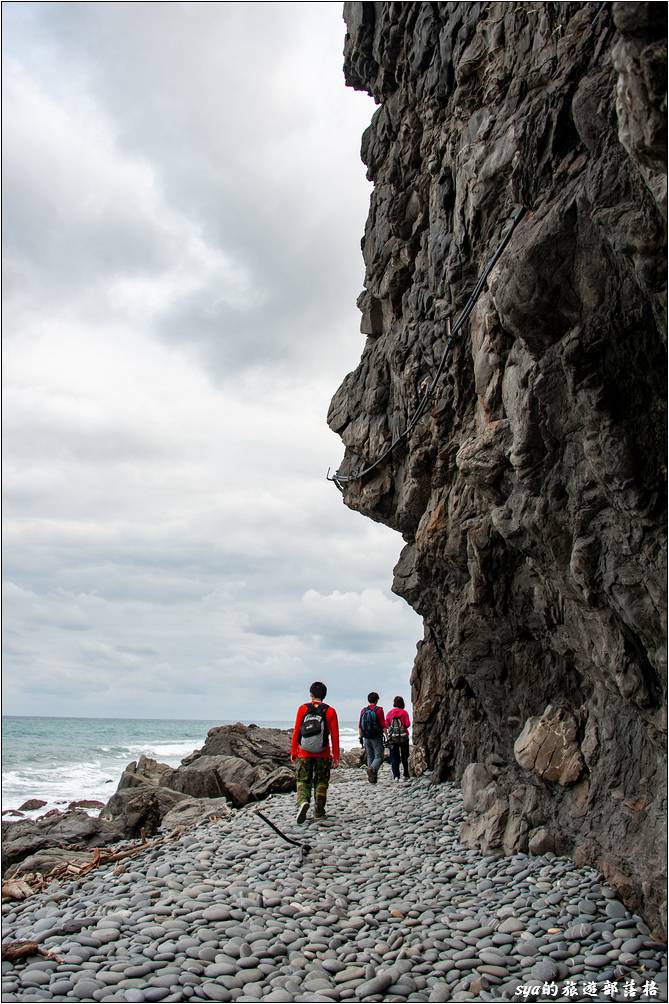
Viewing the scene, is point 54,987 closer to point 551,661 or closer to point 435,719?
point 551,661

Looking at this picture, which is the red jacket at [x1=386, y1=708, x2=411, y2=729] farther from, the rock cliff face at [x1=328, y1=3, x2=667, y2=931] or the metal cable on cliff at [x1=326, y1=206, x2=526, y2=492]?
the metal cable on cliff at [x1=326, y1=206, x2=526, y2=492]

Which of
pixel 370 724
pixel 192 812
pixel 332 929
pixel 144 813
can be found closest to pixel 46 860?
pixel 144 813

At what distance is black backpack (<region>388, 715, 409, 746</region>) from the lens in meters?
18.1

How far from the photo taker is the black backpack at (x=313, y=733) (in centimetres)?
1195

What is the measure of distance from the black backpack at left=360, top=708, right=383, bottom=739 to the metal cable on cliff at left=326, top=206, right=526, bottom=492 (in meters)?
5.91

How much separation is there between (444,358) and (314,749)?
742cm

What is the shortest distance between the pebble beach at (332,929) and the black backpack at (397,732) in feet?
23.7

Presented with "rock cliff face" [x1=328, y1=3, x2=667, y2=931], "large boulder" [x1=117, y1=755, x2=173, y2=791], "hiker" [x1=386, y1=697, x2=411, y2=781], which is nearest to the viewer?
"rock cliff face" [x1=328, y1=3, x2=667, y2=931]

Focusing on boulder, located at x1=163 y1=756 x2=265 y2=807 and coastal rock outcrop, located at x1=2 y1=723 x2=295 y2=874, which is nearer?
coastal rock outcrop, located at x1=2 y1=723 x2=295 y2=874

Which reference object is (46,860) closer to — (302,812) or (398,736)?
(302,812)

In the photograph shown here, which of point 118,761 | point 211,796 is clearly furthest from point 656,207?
point 118,761

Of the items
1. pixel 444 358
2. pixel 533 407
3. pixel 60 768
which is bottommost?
pixel 60 768

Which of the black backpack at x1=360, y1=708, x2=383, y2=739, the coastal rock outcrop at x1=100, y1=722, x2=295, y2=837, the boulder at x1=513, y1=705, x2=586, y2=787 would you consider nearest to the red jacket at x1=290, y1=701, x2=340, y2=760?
the coastal rock outcrop at x1=100, y1=722, x2=295, y2=837

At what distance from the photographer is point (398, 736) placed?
59.7ft
